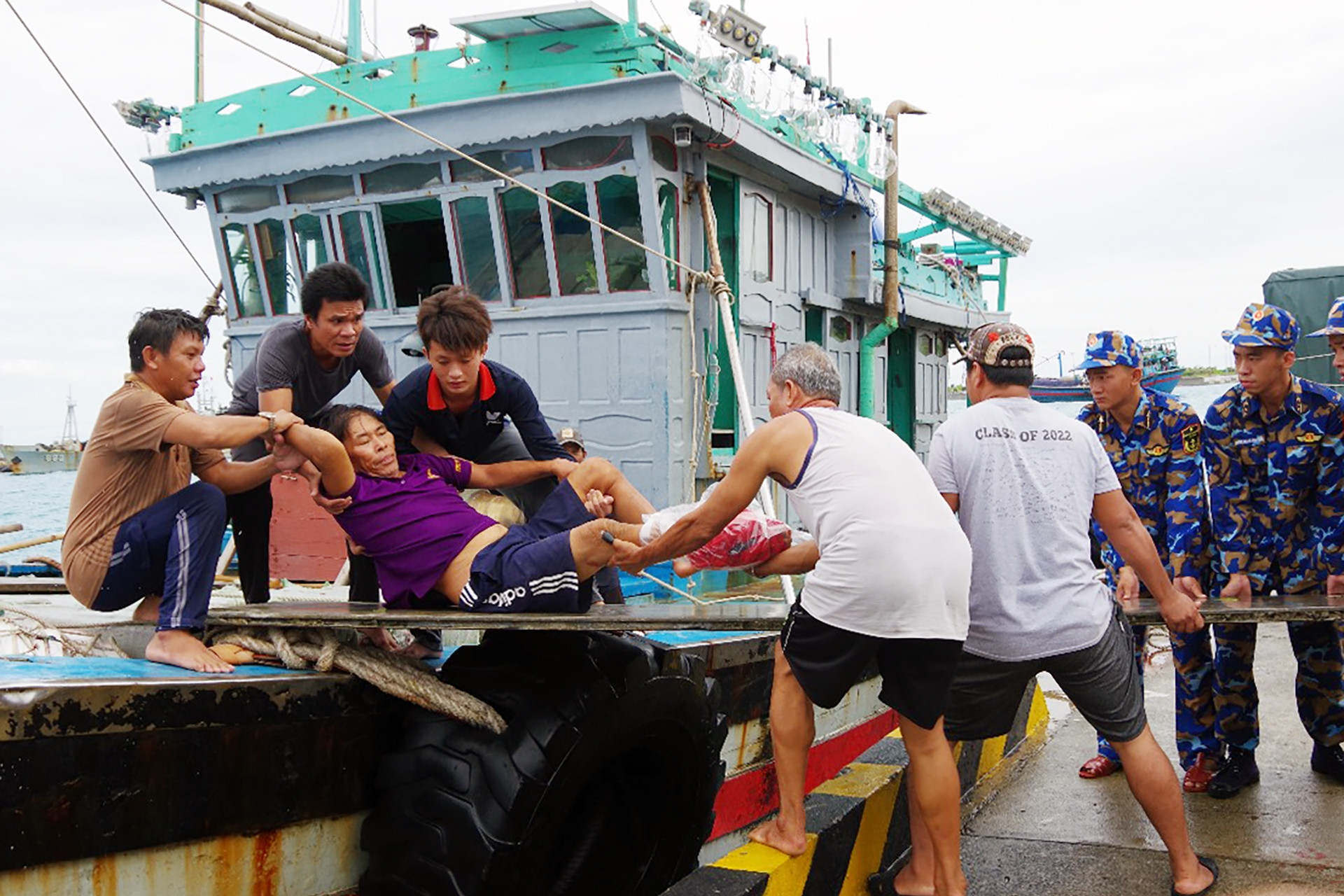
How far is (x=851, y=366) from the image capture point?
44.2 feet

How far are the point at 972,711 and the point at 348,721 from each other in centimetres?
212

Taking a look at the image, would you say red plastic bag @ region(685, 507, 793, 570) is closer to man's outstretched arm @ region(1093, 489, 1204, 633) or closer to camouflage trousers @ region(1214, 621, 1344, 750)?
man's outstretched arm @ region(1093, 489, 1204, 633)

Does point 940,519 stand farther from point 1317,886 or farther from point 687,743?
point 1317,886

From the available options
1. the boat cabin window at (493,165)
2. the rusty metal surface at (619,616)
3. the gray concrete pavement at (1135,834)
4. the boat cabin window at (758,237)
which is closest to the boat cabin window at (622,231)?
the boat cabin window at (493,165)

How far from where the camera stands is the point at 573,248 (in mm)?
10414

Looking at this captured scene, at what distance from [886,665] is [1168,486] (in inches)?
93.3

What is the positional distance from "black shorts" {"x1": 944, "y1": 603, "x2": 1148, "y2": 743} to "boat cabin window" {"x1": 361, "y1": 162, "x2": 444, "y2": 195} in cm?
813

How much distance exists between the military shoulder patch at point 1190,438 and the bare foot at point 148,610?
4.31m

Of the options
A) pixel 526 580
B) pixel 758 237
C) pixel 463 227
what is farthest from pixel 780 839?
pixel 758 237

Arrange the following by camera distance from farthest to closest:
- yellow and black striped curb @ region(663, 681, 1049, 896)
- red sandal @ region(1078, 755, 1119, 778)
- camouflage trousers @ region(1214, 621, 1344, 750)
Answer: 1. red sandal @ region(1078, 755, 1119, 778)
2. camouflage trousers @ region(1214, 621, 1344, 750)
3. yellow and black striped curb @ region(663, 681, 1049, 896)

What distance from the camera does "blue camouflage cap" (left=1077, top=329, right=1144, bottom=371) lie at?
16.7ft

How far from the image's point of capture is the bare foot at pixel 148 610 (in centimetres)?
420

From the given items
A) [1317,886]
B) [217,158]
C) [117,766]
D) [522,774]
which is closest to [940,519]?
[522,774]

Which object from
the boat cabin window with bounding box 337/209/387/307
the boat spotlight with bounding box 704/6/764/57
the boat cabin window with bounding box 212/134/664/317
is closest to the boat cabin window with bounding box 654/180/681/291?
the boat cabin window with bounding box 212/134/664/317
